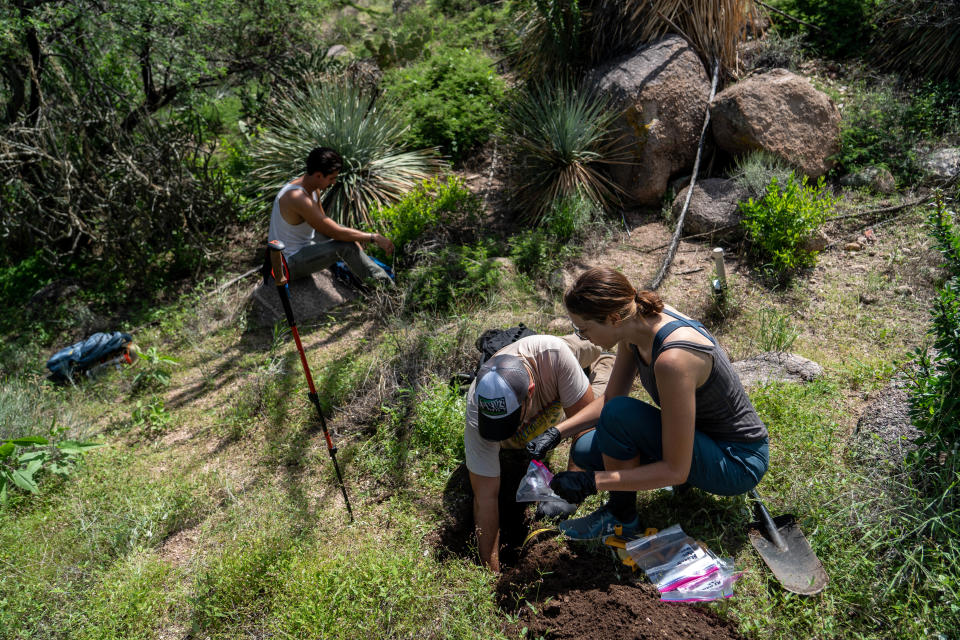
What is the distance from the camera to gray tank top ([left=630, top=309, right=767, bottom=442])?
2.50m

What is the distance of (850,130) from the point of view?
600cm

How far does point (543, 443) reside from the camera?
2.89 metres

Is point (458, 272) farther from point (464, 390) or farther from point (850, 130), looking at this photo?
point (850, 130)

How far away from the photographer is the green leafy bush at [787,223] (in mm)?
4816

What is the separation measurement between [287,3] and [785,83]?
283 inches

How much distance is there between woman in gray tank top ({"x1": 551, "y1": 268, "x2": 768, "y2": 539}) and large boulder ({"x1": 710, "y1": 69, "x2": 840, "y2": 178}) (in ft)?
13.3

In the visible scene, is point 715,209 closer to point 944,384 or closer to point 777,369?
point 777,369

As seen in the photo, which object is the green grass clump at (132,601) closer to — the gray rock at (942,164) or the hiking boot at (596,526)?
the hiking boot at (596,526)

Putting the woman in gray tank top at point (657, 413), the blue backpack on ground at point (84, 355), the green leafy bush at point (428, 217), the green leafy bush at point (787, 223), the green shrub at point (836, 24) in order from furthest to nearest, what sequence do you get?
the green shrub at point (836, 24) < the green leafy bush at point (428, 217) < the blue backpack on ground at point (84, 355) < the green leafy bush at point (787, 223) < the woman in gray tank top at point (657, 413)

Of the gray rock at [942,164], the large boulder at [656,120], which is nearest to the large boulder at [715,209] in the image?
the large boulder at [656,120]

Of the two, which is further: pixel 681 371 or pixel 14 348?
pixel 14 348

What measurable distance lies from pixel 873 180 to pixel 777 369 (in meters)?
2.84

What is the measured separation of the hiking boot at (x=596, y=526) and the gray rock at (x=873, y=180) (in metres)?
4.35

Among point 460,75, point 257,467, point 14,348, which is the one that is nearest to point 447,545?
point 257,467
